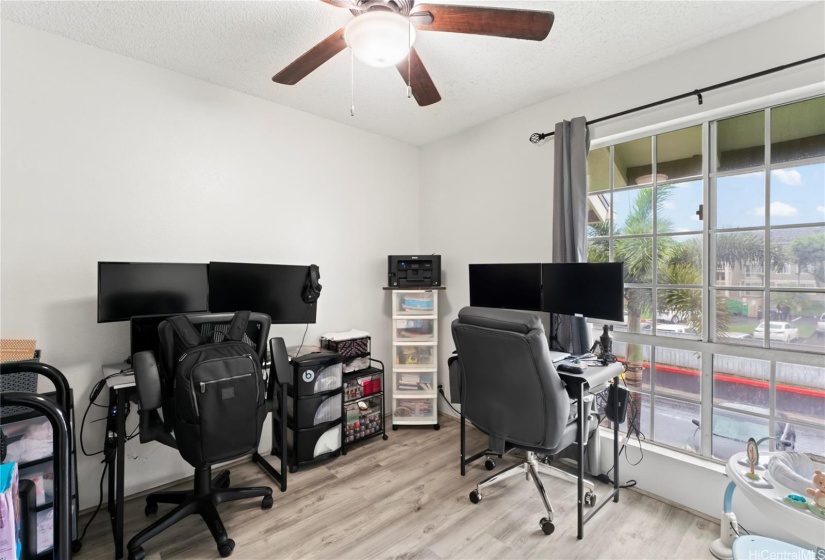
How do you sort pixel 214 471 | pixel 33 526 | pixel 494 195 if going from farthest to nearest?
pixel 494 195 < pixel 214 471 < pixel 33 526

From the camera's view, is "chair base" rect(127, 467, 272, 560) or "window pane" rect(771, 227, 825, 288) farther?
"window pane" rect(771, 227, 825, 288)

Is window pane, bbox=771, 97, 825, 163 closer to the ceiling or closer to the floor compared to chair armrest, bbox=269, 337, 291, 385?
closer to the ceiling

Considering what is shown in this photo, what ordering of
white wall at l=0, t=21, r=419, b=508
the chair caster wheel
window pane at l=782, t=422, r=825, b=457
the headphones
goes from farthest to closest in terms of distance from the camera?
the headphones
white wall at l=0, t=21, r=419, b=508
window pane at l=782, t=422, r=825, b=457
the chair caster wheel

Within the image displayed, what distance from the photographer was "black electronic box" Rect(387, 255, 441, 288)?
10.9 feet

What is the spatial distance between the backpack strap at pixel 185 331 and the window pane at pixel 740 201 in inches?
110

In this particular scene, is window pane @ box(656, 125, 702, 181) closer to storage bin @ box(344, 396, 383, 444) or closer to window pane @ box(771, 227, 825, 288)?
window pane @ box(771, 227, 825, 288)

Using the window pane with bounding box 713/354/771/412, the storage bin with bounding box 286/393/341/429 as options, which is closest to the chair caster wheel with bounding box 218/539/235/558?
the storage bin with bounding box 286/393/341/429

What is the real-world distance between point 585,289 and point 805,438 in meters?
1.24

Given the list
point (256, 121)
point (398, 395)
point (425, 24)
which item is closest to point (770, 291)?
point (425, 24)

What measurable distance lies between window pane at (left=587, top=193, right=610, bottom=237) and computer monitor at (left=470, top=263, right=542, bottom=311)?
1.67 ft

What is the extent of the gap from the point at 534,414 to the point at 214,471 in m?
2.12

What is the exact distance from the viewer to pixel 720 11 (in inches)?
72.9

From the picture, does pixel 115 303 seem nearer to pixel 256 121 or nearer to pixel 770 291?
pixel 256 121

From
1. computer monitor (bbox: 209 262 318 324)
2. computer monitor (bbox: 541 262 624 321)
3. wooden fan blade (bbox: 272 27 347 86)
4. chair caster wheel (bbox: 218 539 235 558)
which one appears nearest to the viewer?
wooden fan blade (bbox: 272 27 347 86)
